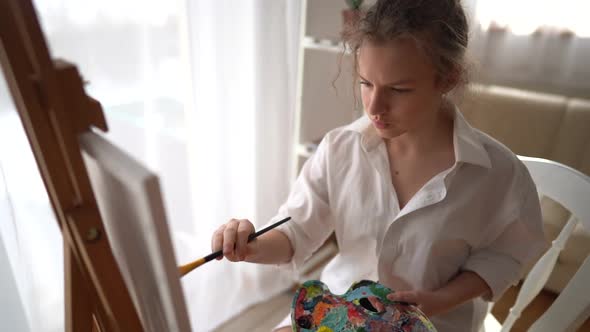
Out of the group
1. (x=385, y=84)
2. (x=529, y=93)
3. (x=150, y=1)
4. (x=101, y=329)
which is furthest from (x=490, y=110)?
(x=101, y=329)

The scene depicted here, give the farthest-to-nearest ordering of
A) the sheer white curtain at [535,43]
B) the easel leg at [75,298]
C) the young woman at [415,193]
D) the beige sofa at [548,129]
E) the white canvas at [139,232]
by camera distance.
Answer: the sheer white curtain at [535,43] → the beige sofa at [548,129] → the young woman at [415,193] → the easel leg at [75,298] → the white canvas at [139,232]

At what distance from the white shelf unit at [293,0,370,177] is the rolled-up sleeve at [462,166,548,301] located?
790mm

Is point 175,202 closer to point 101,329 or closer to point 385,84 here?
point 101,329

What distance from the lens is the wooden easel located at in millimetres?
368

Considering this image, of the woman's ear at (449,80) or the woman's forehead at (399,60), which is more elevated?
the woman's forehead at (399,60)

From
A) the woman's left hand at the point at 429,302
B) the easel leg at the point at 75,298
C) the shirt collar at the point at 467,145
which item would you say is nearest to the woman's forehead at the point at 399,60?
the shirt collar at the point at 467,145

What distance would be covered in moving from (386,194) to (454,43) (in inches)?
12.3

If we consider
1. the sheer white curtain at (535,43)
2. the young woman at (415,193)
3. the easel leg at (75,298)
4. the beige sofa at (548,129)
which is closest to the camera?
the easel leg at (75,298)

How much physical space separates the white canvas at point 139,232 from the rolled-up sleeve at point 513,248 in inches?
23.6

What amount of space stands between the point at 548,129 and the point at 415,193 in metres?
1.11

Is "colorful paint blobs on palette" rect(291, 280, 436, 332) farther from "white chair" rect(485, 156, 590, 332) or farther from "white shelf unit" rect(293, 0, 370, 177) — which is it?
"white shelf unit" rect(293, 0, 370, 177)

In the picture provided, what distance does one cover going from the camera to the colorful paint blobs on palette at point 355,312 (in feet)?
2.04

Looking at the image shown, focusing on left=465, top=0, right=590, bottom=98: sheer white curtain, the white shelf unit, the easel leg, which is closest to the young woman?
the easel leg

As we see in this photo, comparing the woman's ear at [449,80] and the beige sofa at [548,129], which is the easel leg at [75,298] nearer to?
the woman's ear at [449,80]
